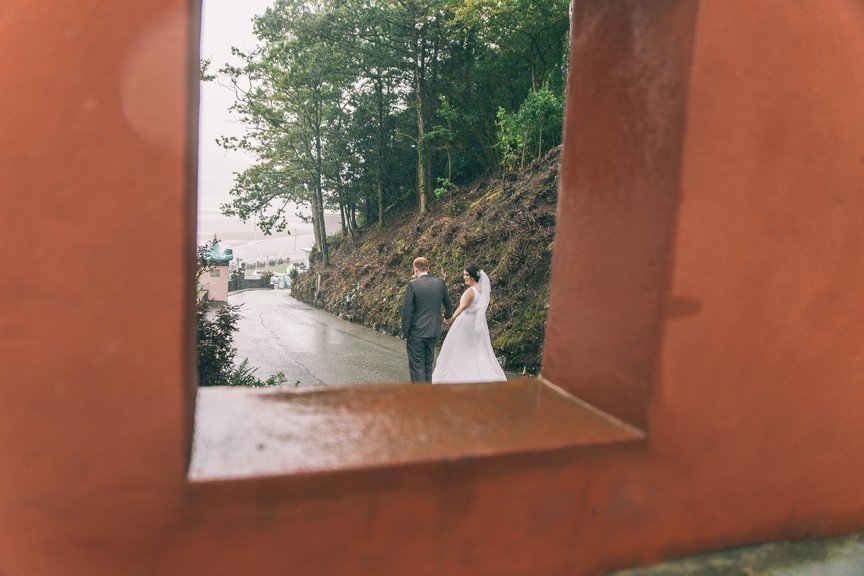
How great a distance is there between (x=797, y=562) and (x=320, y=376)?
27.8 ft

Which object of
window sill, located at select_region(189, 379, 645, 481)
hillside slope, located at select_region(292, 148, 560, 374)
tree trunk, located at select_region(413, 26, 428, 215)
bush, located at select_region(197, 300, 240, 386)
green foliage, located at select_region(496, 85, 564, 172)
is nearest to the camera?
window sill, located at select_region(189, 379, 645, 481)

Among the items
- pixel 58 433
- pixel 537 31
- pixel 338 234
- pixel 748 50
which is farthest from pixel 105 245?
pixel 338 234

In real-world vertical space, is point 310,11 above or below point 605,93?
above

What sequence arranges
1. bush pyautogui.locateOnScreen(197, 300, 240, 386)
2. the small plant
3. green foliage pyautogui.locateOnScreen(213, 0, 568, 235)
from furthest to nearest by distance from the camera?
the small plant, green foliage pyautogui.locateOnScreen(213, 0, 568, 235), bush pyautogui.locateOnScreen(197, 300, 240, 386)

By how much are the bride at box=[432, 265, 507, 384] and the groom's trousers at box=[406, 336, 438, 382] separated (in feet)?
1.17

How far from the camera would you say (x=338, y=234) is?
3164 centimetres

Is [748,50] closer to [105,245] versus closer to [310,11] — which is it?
[105,245]

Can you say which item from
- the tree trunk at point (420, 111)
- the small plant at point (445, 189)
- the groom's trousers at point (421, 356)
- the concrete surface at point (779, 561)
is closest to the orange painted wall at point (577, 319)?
Answer: the concrete surface at point (779, 561)

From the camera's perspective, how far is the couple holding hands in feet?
22.9

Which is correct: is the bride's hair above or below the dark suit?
above

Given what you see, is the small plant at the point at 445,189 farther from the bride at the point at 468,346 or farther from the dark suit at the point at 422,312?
the bride at the point at 468,346

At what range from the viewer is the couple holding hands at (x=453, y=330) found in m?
6.98

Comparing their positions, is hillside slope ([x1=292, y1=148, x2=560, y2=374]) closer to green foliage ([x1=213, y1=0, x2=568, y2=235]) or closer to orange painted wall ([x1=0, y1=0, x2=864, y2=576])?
green foliage ([x1=213, y1=0, x2=568, y2=235])

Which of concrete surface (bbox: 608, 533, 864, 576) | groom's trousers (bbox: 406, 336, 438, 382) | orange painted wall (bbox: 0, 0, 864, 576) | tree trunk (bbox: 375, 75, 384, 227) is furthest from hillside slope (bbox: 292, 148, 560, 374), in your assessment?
orange painted wall (bbox: 0, 0, 864, 576)
